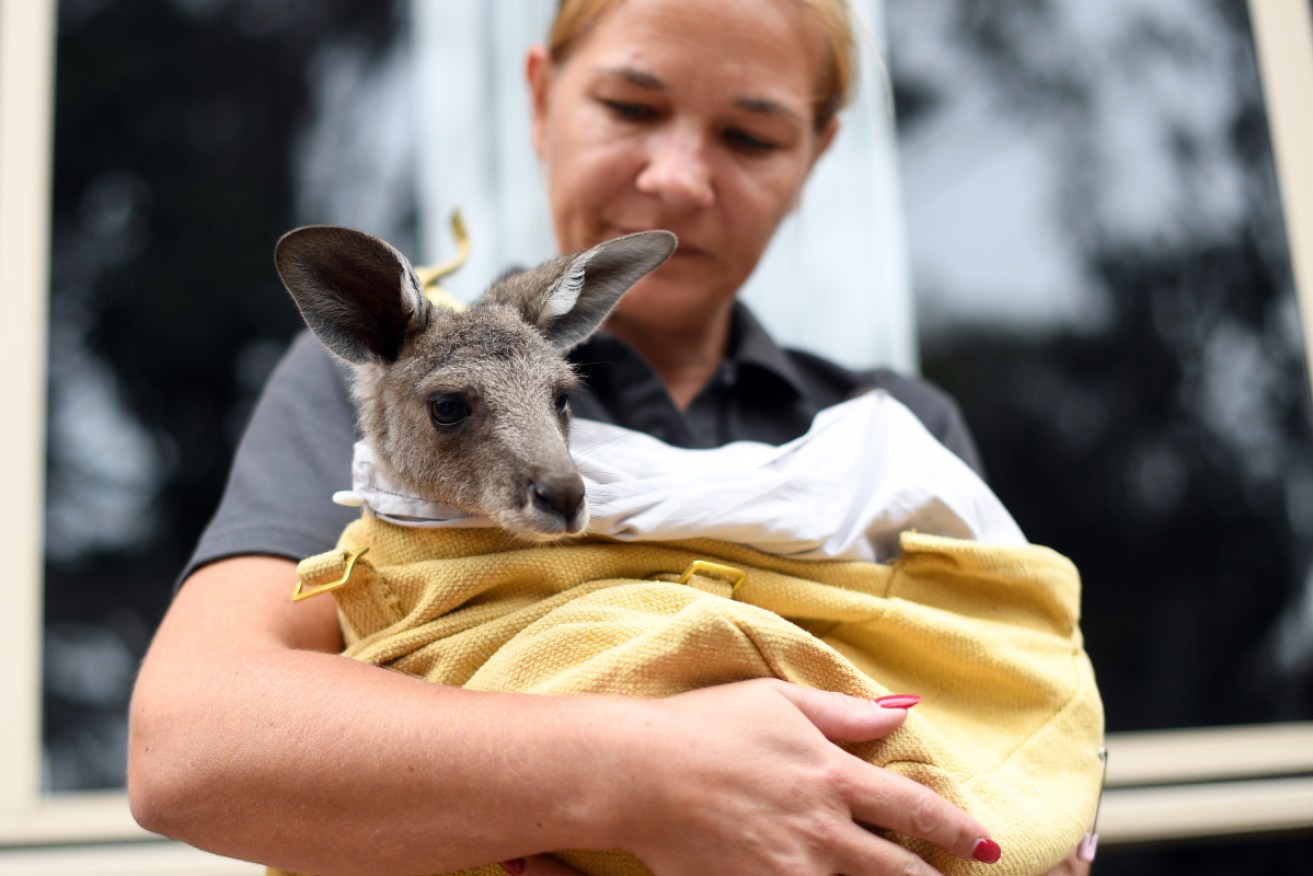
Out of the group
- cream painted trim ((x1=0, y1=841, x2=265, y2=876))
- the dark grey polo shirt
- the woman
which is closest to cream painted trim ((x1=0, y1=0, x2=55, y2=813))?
cream painted trim ((x1=0, y1=841, x2=265, y2=876))

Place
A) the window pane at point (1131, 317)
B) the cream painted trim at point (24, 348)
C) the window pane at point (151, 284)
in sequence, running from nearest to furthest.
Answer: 1. the cream painted trim at point (24, 348)
2. the window pane at point (151, 284)
3. the window pane at point (1131, 317)

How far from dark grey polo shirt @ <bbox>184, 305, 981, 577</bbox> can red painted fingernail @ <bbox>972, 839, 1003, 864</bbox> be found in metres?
0.86

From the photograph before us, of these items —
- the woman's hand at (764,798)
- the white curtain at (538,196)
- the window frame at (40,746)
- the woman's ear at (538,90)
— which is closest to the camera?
the woman's hand at (764,798)

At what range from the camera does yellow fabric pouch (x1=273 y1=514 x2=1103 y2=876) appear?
1268 mm

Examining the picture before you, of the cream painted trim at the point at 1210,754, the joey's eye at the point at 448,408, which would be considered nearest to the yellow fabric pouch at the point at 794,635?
the joey's eye at the point at 448,408

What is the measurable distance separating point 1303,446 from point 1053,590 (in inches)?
105

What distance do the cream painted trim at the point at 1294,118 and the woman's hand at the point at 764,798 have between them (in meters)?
3.22

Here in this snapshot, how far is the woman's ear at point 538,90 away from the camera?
2189 mm

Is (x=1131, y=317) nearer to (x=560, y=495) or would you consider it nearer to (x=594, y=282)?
(x=594, y=282)

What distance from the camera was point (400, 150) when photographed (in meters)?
3.42

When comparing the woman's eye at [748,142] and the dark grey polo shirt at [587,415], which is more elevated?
the woman's eye at [748,142]

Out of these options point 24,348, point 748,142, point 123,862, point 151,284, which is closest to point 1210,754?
point 748,142

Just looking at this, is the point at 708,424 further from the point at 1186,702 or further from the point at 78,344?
the point at 1186,702

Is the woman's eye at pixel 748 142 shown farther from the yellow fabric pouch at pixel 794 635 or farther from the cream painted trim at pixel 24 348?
the cream painted trim at pixel 24 348
